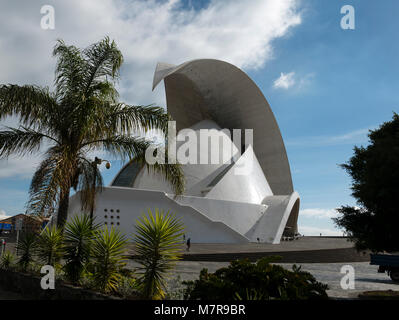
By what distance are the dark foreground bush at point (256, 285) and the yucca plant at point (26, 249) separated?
16.6 feet

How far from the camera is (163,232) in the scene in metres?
4.72

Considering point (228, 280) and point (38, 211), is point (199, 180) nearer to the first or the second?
point (38, 211)

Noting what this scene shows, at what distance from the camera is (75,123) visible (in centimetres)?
784

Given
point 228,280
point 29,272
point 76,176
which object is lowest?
point 29,272

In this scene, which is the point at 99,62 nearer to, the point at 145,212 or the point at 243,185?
the point at 145,212

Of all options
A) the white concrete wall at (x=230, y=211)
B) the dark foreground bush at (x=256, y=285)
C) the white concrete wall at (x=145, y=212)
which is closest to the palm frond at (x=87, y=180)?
the dark foreground bush at (x=256, y=285)

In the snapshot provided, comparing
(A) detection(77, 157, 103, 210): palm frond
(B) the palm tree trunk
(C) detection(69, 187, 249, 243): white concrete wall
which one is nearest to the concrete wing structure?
(C) detection(69, 187, 249, 243): white concrete wall

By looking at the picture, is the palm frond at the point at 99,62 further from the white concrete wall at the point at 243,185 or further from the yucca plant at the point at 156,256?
the white concrete wall at the point at 243,185

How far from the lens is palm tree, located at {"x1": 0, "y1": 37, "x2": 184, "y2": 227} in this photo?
A: 7.30 metres

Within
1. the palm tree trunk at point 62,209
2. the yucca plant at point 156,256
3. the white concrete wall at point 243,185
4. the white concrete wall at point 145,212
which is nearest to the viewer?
the yucca plant at point 156,256

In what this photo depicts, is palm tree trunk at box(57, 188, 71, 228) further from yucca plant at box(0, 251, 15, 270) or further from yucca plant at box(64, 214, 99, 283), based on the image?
yucca plant at box(0, 251, 15, 270)

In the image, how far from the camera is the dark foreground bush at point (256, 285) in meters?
3.81
